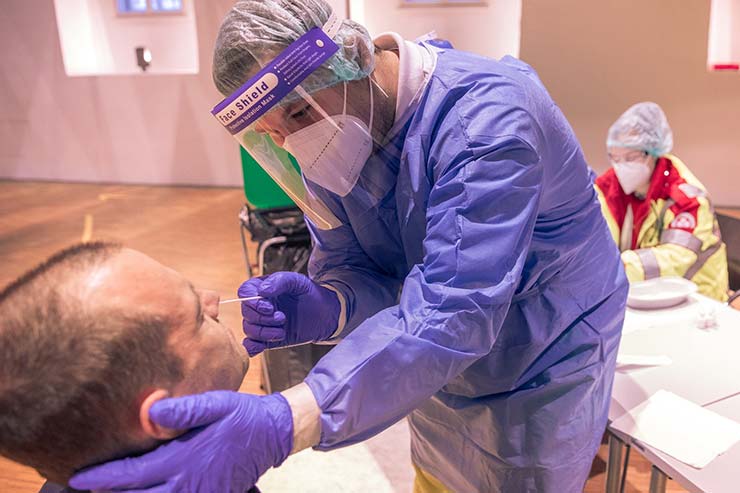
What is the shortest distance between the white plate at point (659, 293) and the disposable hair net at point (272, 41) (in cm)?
127

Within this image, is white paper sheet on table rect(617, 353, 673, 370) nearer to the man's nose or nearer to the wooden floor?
the man's nose

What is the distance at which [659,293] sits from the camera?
1.87 m

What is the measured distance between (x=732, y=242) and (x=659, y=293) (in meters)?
0.98

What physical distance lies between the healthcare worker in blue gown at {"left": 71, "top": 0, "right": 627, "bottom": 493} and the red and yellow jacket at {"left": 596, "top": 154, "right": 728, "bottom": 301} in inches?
49.1

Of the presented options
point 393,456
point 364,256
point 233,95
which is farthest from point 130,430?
point 393,456

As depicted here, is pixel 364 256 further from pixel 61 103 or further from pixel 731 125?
pixel 61 103

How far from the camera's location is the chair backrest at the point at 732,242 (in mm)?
2504

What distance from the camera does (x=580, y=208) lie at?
3.59 ft

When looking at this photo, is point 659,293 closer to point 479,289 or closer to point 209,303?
point 479,289

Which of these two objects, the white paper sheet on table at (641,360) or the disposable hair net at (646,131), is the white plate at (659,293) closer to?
the white paper sheet on table at (641,360)

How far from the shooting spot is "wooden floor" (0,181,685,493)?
3.81m

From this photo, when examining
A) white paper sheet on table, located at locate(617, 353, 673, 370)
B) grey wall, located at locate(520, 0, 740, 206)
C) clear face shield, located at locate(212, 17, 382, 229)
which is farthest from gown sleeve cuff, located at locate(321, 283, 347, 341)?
grey wall, located at locate(520, 0, 740, 206)

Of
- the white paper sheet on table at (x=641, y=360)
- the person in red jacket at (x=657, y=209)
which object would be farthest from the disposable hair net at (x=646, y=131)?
the white paper sheet on table at (x=641, y=360)

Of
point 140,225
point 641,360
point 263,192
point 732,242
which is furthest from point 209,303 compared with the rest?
point 140,225
